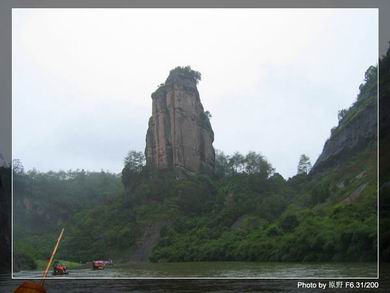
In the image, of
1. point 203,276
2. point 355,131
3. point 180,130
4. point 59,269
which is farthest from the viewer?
point 180,130

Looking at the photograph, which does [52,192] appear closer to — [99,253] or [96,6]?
[99,253]

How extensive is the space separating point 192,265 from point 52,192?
2550 mm

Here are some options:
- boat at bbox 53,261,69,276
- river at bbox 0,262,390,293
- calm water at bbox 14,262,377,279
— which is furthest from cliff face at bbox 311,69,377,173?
boat at bbox 53,261,69,276

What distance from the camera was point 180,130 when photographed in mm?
11227

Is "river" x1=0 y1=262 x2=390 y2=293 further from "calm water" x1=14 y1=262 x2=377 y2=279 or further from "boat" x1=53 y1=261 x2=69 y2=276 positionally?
"boat" x1=53 y1=261 x2=69 y2=276

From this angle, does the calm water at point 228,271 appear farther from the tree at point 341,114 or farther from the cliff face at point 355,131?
the tree at point 341,114

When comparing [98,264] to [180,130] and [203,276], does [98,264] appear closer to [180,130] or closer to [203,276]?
[203,276]

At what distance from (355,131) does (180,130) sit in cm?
284

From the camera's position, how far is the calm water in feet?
30.3

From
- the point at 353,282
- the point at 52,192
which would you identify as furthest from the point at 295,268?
the point at 52,192

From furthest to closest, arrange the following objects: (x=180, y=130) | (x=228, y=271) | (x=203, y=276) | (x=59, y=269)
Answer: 1. (x=180, y=130)
2. (x=59, y=269)
3. (x=228, y=271)
4. (x=203, y=276)

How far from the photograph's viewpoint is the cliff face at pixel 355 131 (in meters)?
10.4

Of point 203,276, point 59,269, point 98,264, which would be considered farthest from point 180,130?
point 59,269

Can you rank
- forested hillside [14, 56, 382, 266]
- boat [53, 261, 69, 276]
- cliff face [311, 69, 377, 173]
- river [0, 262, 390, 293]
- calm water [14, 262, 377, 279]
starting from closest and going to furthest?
Answer: river [0, 262, 390, 293] → calm water [14, 262, 377, 279] → boat [53, 261, 69, 276] → forested hillside [14, 56, 382, 266] → cliff face [311, 69, 377, 173]
